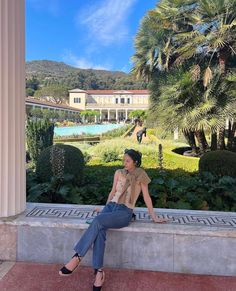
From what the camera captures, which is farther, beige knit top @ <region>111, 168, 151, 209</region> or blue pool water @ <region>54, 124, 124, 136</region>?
blue pool water @ <region>54, 124, 124, 136</region>

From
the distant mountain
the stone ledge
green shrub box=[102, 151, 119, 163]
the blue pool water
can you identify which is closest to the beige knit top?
the stone ledge

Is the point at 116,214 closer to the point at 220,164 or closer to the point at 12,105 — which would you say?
the point at 12,105

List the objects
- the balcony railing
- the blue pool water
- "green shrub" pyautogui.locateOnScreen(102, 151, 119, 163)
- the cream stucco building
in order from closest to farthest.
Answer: "green shrub" pyautogui.locateOnScreen(102, 151, 119, 163)
the blue pool water
the balcony railing
the cream stucco building

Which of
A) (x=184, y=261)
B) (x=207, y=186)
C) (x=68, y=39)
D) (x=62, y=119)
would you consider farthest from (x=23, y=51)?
(x=68, y=39)

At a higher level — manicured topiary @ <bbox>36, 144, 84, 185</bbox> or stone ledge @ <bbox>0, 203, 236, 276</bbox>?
manicured topiary @ <bbox>36, 144, 84, 185</bbox>

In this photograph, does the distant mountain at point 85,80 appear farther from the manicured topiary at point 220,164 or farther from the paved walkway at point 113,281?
the paved walkway at point 113,281

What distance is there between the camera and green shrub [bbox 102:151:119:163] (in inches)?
434

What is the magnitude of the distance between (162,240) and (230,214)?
3.06 ft

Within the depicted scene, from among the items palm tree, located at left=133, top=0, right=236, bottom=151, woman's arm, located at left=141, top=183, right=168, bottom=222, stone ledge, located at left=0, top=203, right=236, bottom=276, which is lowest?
stone ledge, located at left=0, top=203, right=236, bottom=276

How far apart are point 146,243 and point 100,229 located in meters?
0.49

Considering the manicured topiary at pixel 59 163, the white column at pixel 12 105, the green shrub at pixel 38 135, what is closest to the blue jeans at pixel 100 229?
the white column at pixel 12 105

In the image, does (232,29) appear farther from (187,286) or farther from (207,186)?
(187,286)

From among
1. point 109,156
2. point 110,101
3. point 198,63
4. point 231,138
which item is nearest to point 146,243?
point 109,156

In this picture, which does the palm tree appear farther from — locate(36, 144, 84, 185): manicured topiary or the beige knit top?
the beige knit top
